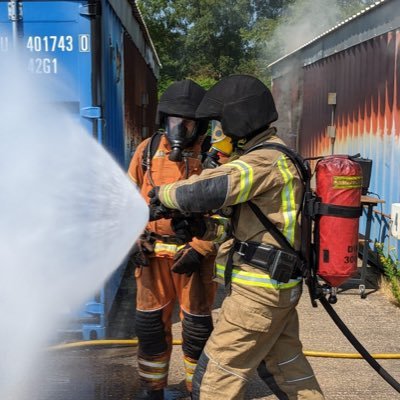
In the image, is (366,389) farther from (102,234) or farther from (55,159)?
(55,159)

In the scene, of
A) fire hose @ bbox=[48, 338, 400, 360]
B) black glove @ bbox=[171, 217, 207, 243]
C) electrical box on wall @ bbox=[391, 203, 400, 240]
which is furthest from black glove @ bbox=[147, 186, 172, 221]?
electrical box on wall @ bbox=[391, 203, 400, 240]

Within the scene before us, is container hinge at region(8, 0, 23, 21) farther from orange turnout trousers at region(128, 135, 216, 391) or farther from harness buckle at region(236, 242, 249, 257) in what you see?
harness buckle at region(236, 242, 249, 257)

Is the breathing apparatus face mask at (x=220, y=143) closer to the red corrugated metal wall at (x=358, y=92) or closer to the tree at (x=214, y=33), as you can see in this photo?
the red corrugated metal wall at (x=358, y=92)

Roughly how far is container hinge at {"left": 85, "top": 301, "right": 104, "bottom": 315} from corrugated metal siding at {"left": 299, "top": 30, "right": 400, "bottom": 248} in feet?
12.5

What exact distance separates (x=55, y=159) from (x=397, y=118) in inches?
175

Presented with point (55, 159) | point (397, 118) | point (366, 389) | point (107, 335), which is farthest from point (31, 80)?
point (397, 118)

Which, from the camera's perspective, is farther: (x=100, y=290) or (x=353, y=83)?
(x=353, y=83)

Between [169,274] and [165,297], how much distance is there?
0.47 ft

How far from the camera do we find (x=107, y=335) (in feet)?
16.8

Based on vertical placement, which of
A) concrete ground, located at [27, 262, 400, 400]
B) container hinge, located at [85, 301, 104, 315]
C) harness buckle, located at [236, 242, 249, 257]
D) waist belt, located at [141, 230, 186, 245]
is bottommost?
concrete ground, located at [27, 262, 400, 400]

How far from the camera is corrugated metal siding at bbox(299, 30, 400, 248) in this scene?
7.25m

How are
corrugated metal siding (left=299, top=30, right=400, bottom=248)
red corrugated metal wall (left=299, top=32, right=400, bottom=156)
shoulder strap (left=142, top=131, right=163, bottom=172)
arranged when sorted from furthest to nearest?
red corrugated metal wall (left=299, top=32, right=400, bottom=156) < corrugated metal siding (left=299, top=30, right=400, bottom=248) < shoulder strap (left=142, top=131, right=163, bottom=172)

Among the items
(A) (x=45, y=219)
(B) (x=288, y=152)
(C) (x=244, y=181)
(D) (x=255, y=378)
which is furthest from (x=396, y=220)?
(A) (x=45, y=219)

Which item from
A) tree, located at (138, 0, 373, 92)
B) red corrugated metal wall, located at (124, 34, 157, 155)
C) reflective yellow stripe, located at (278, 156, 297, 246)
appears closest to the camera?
reflective yellow stripe, located at (278, 156, 297, 246)
